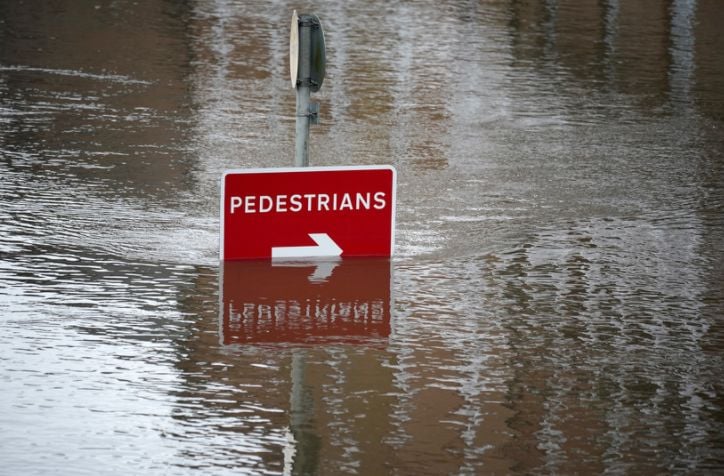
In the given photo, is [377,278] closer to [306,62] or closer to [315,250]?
[315,250]

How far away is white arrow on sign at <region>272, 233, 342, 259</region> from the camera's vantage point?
951cm

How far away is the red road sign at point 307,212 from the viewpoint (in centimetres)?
936

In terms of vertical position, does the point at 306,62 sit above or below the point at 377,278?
above

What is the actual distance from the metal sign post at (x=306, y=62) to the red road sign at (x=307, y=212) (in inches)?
12.7

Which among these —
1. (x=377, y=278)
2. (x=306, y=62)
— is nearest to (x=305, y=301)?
(x=377, y=278)

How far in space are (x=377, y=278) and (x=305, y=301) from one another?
2.30ft

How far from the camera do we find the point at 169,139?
13.6 meters

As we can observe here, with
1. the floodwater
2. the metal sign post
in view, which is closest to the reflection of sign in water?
the floodwater

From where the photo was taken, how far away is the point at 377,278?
920cm

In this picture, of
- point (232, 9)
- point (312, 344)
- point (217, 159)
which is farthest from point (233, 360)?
point (232, 9)

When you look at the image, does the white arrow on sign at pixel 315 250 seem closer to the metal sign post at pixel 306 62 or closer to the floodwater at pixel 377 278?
the floodwater at pixel 377 278

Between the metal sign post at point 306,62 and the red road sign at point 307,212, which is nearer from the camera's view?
the metal sign post at point 306,62

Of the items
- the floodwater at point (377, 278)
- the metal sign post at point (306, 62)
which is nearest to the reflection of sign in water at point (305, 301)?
the floodwater at point (377, 278)

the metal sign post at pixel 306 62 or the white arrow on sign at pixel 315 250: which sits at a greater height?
the metal sign post at pixel 306 62
